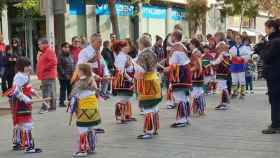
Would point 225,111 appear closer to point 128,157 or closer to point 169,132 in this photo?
point 169,132

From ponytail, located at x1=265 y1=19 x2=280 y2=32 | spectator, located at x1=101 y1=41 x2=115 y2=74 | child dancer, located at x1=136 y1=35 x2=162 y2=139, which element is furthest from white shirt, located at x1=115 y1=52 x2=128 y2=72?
spectator, located at x1=101 y1=41 x2=115 y2=74

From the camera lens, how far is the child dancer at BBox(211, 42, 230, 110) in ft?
43.3

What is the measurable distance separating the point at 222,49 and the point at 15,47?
6.62 m

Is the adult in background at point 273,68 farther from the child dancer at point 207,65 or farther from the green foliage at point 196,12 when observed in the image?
the green foliage at point 196,12

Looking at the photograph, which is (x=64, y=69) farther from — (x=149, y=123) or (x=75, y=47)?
(x=149, y=123)

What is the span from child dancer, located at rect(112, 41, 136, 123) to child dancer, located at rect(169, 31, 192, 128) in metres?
0.95

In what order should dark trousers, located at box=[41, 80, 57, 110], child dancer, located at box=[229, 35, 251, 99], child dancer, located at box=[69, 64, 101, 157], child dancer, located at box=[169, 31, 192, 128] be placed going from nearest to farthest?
1. child dancer, located at box=[69, 64, 101, 157]
2. child dancer, located at box=[169, 31, 192, 128]
3. dark trousers, located at box=[41, 80, 57, 110]
4. child dancer, located at box=[229, 35, 251, 99]

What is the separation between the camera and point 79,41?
613 inches

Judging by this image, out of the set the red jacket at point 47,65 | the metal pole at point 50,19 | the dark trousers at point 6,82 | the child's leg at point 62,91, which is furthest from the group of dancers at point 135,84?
the dark trousers at point 6,82

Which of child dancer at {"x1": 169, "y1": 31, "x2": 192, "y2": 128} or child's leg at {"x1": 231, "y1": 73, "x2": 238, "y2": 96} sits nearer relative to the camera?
child dancer at {"x1": 169, "y1": 31, "x2": 192, "y2": 128}

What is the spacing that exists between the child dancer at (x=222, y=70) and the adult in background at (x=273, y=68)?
327 cm

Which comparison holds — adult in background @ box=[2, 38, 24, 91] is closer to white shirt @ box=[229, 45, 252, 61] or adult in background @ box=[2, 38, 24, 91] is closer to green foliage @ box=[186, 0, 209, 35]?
white shirt @ box=[229, 45, 252, 61]

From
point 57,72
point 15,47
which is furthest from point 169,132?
point 15,47

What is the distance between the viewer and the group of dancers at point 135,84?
841cm
